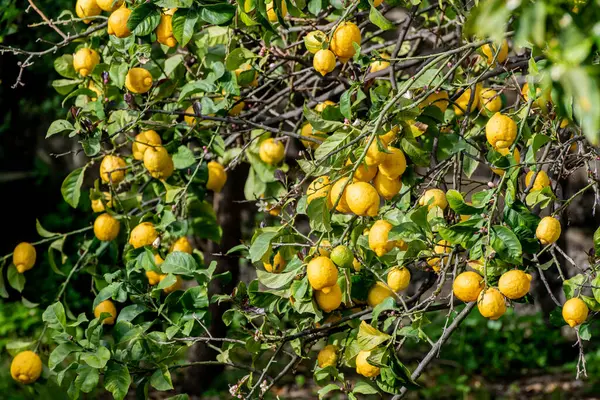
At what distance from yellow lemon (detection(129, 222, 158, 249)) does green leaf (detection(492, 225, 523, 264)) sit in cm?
95

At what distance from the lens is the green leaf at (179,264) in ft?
5.92

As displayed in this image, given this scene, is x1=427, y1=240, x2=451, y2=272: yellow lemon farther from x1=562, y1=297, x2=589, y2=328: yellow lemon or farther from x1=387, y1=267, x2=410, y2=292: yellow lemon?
x1=562, y1=297, x2=589, y2=328: yellow lemon

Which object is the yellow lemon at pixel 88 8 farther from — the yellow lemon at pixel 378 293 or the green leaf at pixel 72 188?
the yellow lemon at pixel 378 293

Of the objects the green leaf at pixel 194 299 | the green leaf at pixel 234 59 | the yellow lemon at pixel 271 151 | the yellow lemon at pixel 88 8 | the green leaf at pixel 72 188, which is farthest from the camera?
the yellow lemon at pixel 271 151

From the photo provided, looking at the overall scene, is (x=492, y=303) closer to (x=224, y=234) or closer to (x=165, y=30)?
(x=165, y=30)

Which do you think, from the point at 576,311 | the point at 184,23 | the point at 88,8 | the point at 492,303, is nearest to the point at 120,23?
the point at 184,23

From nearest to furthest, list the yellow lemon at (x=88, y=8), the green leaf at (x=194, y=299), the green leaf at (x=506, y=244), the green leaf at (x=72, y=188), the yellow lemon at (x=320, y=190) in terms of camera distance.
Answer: the green leaf at (x=506, y=244), the yellow lemon at (x=320, y=190), the green leaf at (x=194, y=299), the yellow lemon at (x=88, y=8), the green leaf at (x=72, y=188)

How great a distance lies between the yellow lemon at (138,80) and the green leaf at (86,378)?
699 millimetres

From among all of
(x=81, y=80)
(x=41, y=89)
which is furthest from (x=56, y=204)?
(x=81, y=80)

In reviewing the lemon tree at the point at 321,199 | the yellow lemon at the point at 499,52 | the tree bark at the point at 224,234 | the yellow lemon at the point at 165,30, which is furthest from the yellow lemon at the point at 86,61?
the tree bark at the point at 224,234

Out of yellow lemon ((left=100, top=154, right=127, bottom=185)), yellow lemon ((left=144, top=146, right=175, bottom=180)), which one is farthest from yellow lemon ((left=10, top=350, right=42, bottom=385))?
yellow lemon ((left=144, top=146, right=175, bottom=180))

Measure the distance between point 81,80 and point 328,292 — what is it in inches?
44.2

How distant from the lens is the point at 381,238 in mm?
1560

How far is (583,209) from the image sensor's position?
212 inches
